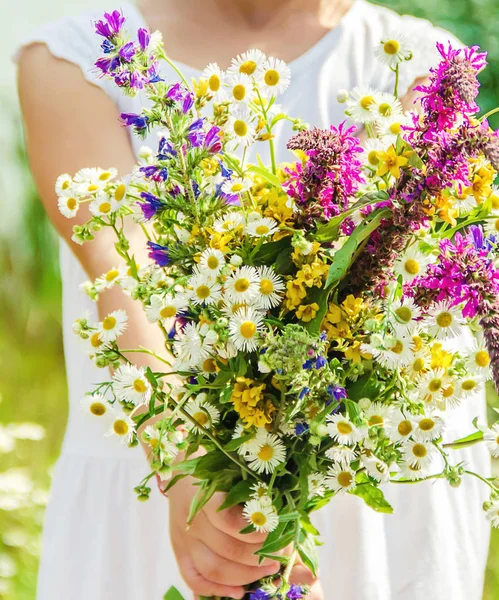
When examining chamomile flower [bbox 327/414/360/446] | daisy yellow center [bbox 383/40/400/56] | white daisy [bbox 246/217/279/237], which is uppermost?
daisy yellow center [bbox 383/40/400/56]

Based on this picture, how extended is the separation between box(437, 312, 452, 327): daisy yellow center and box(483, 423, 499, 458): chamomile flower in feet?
0.27

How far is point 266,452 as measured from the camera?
2.12 ft

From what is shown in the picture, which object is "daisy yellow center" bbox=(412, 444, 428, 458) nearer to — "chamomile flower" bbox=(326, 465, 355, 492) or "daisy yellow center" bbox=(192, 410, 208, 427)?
"chamomile flower" bbox=(326, 465, 355, 492)

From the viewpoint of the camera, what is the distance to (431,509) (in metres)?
1.03

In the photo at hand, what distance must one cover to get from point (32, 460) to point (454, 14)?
6.39 feet

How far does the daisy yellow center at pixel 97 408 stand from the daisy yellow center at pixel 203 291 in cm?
12

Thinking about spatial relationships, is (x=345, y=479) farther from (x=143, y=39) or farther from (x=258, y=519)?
(x=143, y=39)

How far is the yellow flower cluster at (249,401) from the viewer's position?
2.04 feet

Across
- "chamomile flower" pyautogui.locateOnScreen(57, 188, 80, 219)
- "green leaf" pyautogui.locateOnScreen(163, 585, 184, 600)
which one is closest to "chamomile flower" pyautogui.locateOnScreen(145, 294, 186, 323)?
"chamomile flower" pyautogui.locateOnScreen(57, 188, 80, 219)

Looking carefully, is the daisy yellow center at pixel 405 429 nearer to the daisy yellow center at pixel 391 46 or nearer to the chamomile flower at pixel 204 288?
the chamomile flower at pixel 204 288

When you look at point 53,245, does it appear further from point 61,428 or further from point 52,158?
point 52,158

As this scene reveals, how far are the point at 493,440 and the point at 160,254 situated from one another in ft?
0.90

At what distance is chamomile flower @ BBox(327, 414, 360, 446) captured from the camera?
1.93ft

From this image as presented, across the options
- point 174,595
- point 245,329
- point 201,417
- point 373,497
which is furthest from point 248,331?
point 174,595
